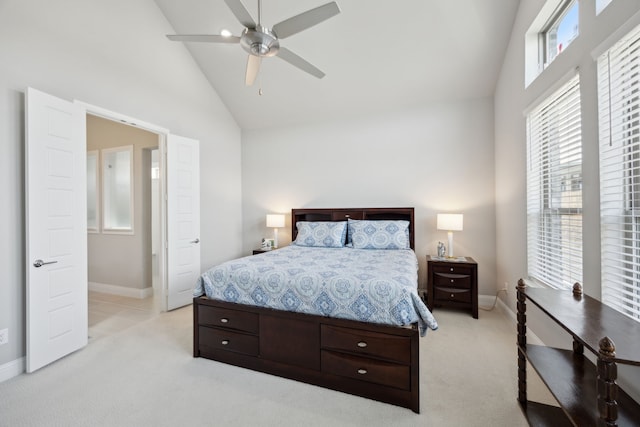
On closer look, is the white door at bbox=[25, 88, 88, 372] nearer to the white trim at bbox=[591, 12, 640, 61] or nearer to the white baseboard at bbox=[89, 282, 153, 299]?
the white baseboard at bbox=[89, 282, 153, 299]

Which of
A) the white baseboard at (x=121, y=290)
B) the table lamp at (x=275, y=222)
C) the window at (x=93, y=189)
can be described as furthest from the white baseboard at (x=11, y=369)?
the table lamp at (x=275, y=222)

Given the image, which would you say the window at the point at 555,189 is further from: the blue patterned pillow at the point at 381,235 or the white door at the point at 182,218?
the white door at the point at 182,218

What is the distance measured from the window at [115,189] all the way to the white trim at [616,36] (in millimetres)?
5481

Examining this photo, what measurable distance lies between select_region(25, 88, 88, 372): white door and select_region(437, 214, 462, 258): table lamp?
401 cm

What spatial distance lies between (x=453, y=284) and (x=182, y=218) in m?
3.65

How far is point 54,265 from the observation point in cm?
236

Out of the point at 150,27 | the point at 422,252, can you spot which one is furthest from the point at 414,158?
the point at 150,27

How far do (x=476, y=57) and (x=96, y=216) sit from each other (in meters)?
6.07

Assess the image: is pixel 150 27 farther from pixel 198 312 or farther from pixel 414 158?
pixel 414 158

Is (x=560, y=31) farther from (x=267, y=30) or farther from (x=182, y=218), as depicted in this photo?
(x=182, y=218)

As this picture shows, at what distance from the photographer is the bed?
180 cm

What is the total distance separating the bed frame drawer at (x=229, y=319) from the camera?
86.8 inches

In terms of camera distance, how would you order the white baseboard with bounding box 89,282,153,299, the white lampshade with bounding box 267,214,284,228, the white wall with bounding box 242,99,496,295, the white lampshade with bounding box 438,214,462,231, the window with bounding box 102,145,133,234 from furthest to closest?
the white lampshade with bounding box 267,214,284,228 < the window with bounding box 102,145,133,234 < the white baseboard with bounding box 89,282,153,299 < the white wall with bounding box 242,99,496,295 < the white lampshade with bounding box 438,214,462,231

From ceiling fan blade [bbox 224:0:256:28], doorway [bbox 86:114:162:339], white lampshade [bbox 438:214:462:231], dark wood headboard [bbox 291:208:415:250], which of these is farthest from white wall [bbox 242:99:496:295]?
ceiling fan blade [bbox 224:0:256:28]
